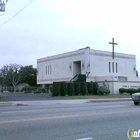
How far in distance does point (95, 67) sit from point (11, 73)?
32296 millimetres

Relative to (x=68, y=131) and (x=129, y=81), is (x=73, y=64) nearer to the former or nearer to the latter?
(x=129, y=81)

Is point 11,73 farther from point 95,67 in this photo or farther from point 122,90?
point 122,90

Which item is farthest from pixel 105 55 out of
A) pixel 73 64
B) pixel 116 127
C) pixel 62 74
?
pixel 116 127

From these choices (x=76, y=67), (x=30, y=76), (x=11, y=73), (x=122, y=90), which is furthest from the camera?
(x=30, y=76)

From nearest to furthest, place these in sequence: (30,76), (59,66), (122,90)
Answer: (122,90), (59,66), (30,76)

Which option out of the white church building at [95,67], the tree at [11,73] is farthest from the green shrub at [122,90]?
the tree at [11,73]

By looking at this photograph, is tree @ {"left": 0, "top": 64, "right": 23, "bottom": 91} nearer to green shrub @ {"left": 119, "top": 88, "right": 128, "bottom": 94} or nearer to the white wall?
the white wall

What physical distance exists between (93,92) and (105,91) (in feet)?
6.57

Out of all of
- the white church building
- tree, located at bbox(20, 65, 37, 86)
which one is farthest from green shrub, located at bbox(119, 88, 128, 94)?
tree, located at bbox(20, 65, 37, 86)

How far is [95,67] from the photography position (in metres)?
59.6

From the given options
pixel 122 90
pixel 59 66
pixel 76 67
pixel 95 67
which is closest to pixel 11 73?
pixel 59 66

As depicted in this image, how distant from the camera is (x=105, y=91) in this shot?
4362cm

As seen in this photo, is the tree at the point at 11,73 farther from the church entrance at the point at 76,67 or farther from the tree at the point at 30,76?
the church entrance at the point at 76,67

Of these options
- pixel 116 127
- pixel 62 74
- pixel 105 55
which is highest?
pixel 105 55
